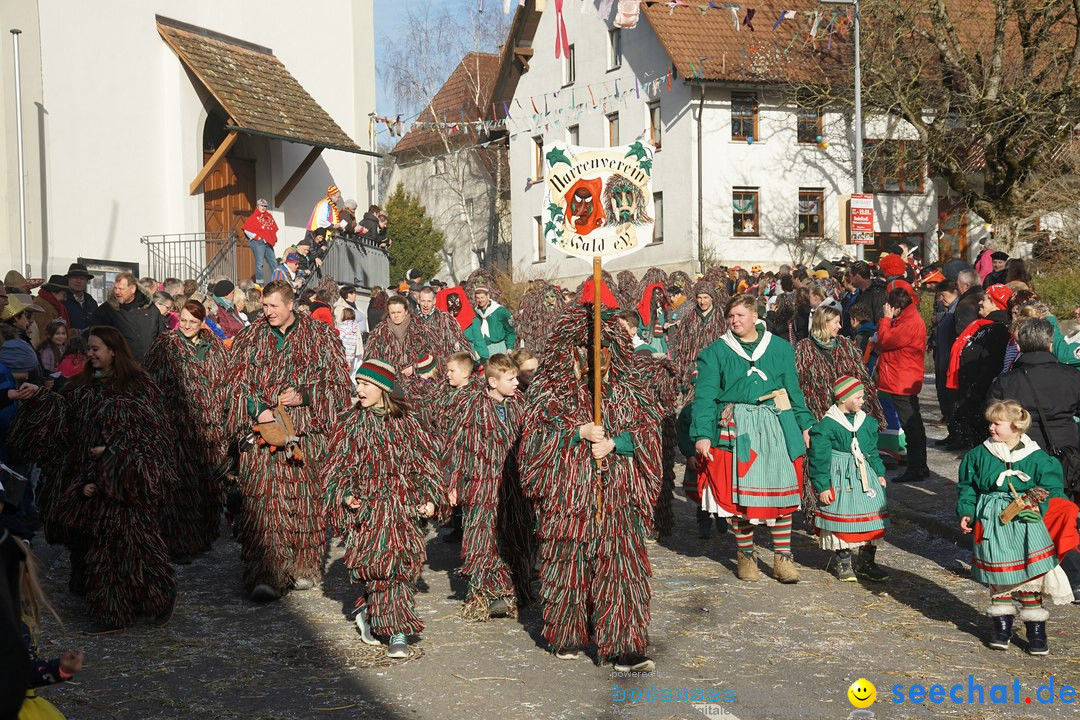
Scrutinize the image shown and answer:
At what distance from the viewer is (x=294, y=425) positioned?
8562 millimetres

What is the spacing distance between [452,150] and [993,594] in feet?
161

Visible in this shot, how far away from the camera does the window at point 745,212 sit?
39.0m

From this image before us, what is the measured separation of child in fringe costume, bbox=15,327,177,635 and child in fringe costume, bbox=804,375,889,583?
14.0 ft

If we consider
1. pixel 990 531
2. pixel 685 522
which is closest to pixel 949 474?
pixel 685 522

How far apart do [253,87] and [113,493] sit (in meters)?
18.5

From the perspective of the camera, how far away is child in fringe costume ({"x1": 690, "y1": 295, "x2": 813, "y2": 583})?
8.57 meters

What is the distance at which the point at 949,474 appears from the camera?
1246 centimetres

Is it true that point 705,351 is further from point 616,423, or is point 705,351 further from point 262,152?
point 262,152

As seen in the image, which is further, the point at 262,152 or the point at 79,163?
the point at 262,152

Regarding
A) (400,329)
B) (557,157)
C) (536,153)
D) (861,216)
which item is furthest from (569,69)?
(557,157)

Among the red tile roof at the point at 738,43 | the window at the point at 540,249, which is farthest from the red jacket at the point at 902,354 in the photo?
the window at the point at 540,249

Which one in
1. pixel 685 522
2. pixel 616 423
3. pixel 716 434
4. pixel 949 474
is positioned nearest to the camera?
pixel 616 423

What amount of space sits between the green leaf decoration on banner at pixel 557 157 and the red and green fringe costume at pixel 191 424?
365cm

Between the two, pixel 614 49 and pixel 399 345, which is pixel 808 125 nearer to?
pixel 614 49
